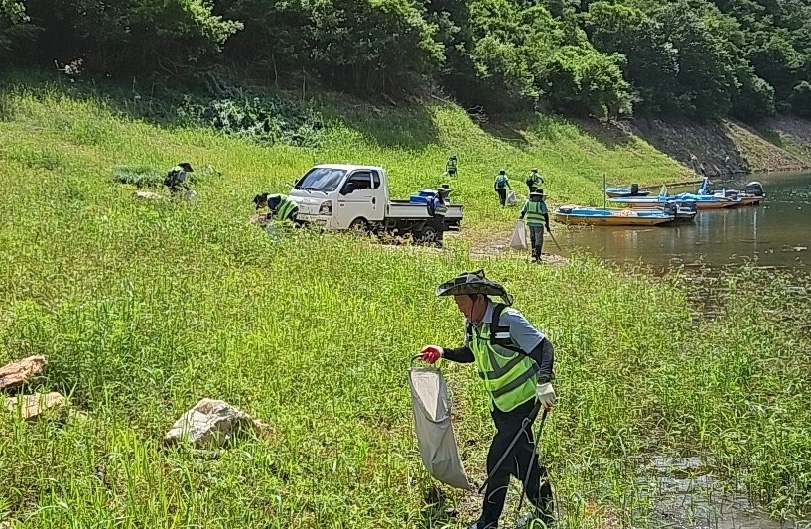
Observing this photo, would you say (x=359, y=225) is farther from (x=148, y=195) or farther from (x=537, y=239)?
(x=148, y=195)

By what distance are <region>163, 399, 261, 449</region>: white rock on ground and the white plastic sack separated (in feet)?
4.63

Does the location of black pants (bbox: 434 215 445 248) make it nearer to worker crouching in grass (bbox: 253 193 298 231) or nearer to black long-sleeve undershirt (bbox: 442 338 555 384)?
worker crouching in grass (bbox: 253 193 298 231)

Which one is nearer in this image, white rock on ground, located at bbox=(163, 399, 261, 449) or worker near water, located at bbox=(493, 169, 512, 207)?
white rock on ground, located at bbox=(163, 399, 261, 449)

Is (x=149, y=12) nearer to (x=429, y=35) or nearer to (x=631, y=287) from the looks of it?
(x=429, y=35)

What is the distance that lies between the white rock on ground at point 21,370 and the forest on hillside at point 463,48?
23.7 meters

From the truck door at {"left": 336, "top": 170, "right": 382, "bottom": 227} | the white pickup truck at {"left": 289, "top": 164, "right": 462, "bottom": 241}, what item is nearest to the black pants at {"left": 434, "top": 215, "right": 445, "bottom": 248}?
the white pickup truck at {"left": 289, "top": 164, "right": 462, "bottom": 241}

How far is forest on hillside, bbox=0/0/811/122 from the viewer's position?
96.1ft

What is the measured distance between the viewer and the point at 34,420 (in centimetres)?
578

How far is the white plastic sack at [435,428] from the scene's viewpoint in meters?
5.25

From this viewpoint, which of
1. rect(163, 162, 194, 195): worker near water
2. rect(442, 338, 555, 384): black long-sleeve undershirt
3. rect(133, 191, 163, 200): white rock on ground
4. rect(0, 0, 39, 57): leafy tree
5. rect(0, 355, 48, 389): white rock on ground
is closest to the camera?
rect(442, 338, 555, 384): black long-sleeve undershirt

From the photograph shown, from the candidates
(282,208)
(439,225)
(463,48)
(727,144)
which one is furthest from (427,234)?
(727,144)

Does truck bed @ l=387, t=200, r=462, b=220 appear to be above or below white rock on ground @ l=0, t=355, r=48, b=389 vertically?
above

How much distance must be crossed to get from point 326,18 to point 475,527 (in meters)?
32.4

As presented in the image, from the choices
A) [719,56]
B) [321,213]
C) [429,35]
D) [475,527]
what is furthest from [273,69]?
[719,56]
